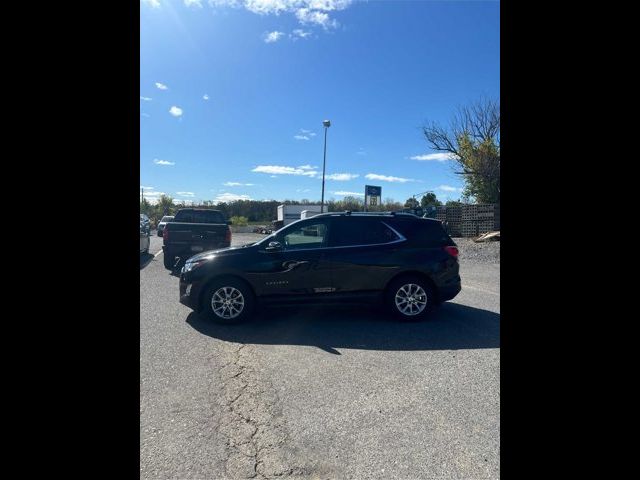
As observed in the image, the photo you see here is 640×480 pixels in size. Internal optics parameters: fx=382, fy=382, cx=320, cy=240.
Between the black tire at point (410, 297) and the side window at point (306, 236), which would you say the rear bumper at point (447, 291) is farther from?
the side window at point (306, 236)

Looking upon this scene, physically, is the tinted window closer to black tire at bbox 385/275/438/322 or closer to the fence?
black tire at bbox 385/275/438/322

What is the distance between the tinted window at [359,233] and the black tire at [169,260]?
7.41 m

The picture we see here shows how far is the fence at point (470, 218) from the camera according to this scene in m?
23.5

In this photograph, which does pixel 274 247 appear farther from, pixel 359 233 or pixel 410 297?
pixel 410 297

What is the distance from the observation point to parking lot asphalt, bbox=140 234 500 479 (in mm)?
2477

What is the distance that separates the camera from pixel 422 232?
630cm

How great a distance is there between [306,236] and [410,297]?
192 centimetres

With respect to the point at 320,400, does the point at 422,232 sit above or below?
above

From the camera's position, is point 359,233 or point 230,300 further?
point 359,233

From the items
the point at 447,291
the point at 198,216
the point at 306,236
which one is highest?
the point at 198,216

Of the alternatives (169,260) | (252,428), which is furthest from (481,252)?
(252,428)

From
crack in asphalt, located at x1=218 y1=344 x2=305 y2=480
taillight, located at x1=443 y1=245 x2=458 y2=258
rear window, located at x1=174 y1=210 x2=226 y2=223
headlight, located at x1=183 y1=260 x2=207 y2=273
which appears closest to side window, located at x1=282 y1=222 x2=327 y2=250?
headlight, located at x1=183 y1=260 x2=207 y2=273
